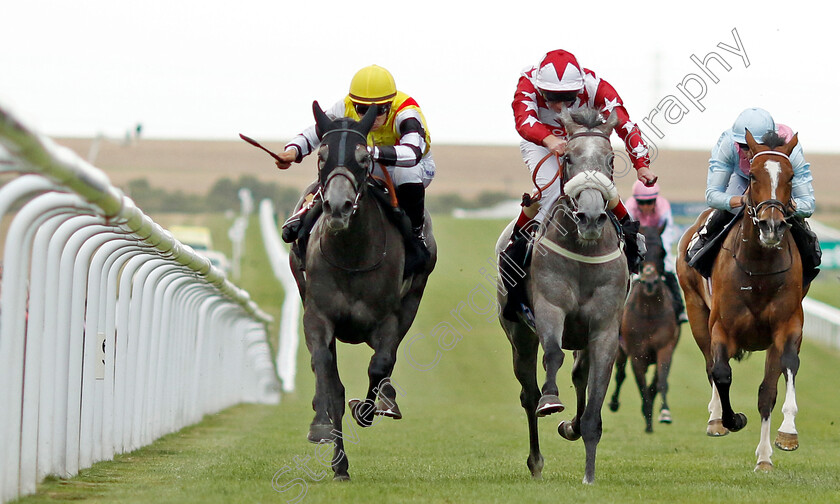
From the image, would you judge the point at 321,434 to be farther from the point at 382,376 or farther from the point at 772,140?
the point at 772,140

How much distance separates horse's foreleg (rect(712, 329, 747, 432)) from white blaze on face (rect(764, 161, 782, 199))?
1355 mm

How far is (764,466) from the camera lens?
A: 8.10m

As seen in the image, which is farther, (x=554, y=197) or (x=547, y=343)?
(x=554, y=197)

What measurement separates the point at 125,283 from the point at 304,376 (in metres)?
14.3

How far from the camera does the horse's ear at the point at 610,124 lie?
7.35m

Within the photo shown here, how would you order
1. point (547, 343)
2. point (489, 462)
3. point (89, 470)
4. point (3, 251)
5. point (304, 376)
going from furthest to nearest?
point (304, 376) → point (489, 462) → point (547, 343) → point (89, 470) → point (3, 251)

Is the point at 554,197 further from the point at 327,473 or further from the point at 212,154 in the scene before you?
the point at 212,154

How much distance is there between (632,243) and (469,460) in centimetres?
195

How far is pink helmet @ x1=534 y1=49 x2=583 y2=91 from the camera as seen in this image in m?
7.89

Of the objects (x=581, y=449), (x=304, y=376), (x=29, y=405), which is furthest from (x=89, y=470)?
(x=304, y=376)

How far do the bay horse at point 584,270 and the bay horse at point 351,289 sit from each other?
91 cm

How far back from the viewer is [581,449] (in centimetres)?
1004

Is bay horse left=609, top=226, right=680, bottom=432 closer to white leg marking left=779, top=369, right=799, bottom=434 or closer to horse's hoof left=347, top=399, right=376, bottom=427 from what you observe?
white leg marking left=779, top=369, right=799, bottom=434

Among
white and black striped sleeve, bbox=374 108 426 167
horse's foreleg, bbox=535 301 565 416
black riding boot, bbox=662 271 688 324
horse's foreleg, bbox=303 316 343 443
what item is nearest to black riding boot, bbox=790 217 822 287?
horse's foreleg, bbox=535 301 565 416
